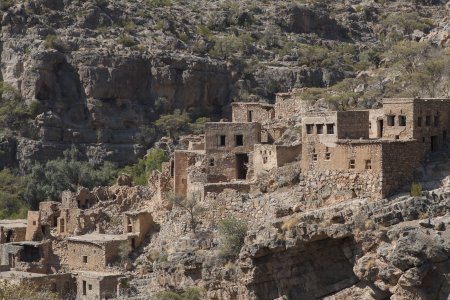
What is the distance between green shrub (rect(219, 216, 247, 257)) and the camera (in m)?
58.8

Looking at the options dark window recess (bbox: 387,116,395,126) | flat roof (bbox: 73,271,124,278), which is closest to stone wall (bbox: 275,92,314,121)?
dark window recess (bbox: 387,116,395,126)

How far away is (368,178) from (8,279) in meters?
19.4

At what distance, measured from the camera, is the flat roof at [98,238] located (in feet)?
219

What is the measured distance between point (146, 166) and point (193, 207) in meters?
24.8

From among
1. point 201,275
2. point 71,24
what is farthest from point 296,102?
point 71,24

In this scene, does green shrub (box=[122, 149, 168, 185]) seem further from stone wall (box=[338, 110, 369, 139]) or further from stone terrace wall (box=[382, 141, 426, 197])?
stone terrace wall (box=[382, 141, 426, 197])

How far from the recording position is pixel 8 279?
215 ft

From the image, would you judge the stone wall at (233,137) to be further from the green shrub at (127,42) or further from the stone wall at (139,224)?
the green shrub at (127,42)

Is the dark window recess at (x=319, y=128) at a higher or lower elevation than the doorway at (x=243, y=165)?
higher

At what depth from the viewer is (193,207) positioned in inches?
2502

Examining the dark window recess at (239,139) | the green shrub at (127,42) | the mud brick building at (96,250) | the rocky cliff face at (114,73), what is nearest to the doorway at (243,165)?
the dark window recess at (239,139)

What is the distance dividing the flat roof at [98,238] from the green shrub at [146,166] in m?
13.5

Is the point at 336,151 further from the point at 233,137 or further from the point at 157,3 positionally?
the point at 157,3

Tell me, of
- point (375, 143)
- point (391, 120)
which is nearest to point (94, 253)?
point (391, 120)
